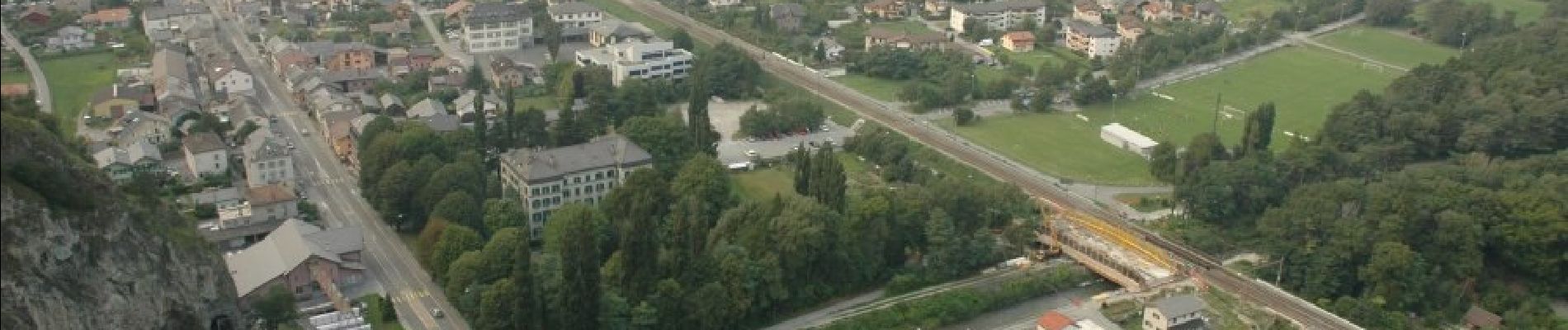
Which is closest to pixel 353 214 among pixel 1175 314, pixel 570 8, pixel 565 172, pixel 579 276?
pixel 565 172

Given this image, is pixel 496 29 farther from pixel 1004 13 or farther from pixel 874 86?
pixel 1004 13

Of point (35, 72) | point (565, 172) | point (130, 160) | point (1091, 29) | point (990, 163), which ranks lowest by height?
point (990, 163)

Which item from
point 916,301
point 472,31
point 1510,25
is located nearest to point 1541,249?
point 916,301

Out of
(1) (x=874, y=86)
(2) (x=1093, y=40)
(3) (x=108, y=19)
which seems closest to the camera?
(1) (x=874, y=86)

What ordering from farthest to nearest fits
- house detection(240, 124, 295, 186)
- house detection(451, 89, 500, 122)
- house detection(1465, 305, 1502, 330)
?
house detection(451, 89, 500, 122)
house detection(240, 124, 295, 186)
house detection(1465, 305, 1502, 330)

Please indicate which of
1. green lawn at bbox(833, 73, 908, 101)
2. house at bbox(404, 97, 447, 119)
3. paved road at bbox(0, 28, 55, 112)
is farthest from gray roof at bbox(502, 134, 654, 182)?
paved road at bbox(0, 28, 55, 112)

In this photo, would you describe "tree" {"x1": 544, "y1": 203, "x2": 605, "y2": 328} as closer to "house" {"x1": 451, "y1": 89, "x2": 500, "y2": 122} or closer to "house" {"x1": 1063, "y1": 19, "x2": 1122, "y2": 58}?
"house" {"x1": 451, "y1": 89, "x2": 500, "y2": 122}

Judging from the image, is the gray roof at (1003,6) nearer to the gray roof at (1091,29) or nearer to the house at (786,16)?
the gray roof at (1091,29)
